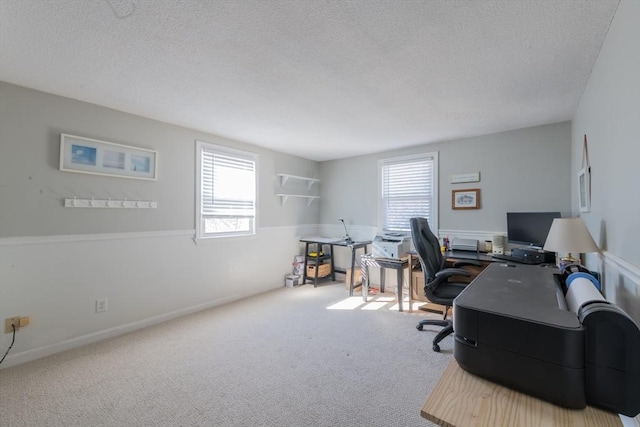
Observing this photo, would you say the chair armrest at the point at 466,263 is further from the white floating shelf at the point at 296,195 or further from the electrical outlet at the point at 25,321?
the electrical outlet at the point at 25,321

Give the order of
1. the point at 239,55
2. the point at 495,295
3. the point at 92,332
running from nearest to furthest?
the point at 495,295
the point at 239,55
the point at 92,332

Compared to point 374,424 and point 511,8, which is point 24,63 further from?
point 374,424

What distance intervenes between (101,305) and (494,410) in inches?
125

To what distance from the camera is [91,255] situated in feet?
8.43

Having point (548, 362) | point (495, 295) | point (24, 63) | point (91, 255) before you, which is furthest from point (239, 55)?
point (91, 255)

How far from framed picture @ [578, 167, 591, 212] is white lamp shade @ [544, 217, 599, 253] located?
0.69 meters

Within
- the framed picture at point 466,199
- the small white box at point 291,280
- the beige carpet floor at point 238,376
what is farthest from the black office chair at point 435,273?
the small white box at point 291,280

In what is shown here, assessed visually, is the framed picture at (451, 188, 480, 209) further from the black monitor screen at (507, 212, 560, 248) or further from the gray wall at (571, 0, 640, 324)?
the gray wall at (571, 0, 640, 324)

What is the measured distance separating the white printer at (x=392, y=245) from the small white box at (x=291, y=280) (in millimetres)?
1409

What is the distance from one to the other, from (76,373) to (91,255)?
3.26 feet

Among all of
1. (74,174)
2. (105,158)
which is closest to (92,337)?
(74,174)

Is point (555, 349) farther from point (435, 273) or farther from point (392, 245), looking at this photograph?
point (392, 245)

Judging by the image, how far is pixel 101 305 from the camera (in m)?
2.62

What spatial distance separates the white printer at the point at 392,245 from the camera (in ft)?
11.7
